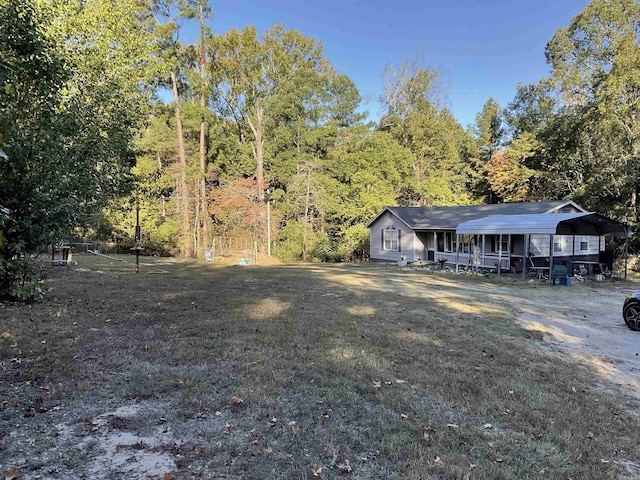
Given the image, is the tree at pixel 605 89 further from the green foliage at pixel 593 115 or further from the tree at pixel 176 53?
the tree at pixel 176 53

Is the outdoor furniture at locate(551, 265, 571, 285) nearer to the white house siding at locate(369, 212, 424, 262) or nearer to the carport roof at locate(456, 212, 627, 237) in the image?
the carport roof at locate(456, 212, 627, 237)

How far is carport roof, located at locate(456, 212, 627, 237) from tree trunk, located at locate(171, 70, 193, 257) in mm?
16836

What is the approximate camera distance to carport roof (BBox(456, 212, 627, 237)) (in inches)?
589

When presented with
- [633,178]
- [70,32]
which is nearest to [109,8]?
[70,32]

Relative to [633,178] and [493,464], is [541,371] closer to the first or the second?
[493,464]

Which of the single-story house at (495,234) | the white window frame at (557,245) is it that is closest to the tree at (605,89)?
the single-story house at (495,234)

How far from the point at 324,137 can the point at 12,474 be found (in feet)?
98.8

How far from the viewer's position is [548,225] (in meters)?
14.8

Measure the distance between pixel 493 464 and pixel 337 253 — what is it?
23.1 metres

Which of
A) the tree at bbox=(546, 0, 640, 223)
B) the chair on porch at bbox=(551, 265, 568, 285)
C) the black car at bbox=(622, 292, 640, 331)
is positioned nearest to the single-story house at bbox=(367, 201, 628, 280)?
the chair on porch at bbox=(551, 265, 568, 285)

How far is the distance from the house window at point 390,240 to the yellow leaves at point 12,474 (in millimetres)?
22875

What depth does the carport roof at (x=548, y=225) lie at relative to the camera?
49.0ft

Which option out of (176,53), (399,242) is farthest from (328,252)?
(176,53)

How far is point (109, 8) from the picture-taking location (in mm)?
11586
